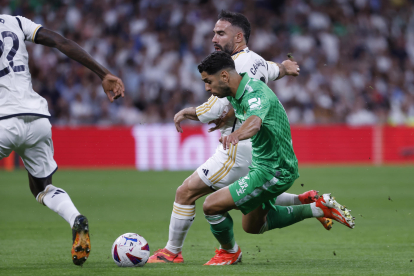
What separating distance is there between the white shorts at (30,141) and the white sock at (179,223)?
1.19 meters

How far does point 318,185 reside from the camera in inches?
494

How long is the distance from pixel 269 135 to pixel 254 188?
46cm

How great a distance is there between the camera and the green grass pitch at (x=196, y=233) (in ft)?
16.0

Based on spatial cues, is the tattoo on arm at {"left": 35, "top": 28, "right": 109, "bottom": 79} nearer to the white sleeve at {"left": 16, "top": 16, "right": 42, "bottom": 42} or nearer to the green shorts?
the white sleeve at {"left": 16, "top": 16, "right": 42, "bottom": 42}

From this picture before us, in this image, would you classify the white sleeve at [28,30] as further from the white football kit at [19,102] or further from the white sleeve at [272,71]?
the white sleeve at [272,71]

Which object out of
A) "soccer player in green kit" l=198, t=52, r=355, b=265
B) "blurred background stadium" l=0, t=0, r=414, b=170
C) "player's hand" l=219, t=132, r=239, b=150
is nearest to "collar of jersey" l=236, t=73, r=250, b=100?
"soccer player in green kit" l=198, t=52, r=355, b=265

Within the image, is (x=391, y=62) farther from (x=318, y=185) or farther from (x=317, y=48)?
(x=318, y=185)

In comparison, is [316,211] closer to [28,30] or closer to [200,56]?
[28,30]

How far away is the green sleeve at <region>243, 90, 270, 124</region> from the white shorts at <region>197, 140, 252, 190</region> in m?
0.80

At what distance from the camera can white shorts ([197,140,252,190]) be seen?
522cm

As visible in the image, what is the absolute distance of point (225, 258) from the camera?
5.24m

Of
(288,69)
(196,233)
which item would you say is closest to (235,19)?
(288,69)

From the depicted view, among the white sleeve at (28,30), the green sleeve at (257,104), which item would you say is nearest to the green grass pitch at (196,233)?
the green sleeve at (257,104)

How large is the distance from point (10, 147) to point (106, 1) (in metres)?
15.3
